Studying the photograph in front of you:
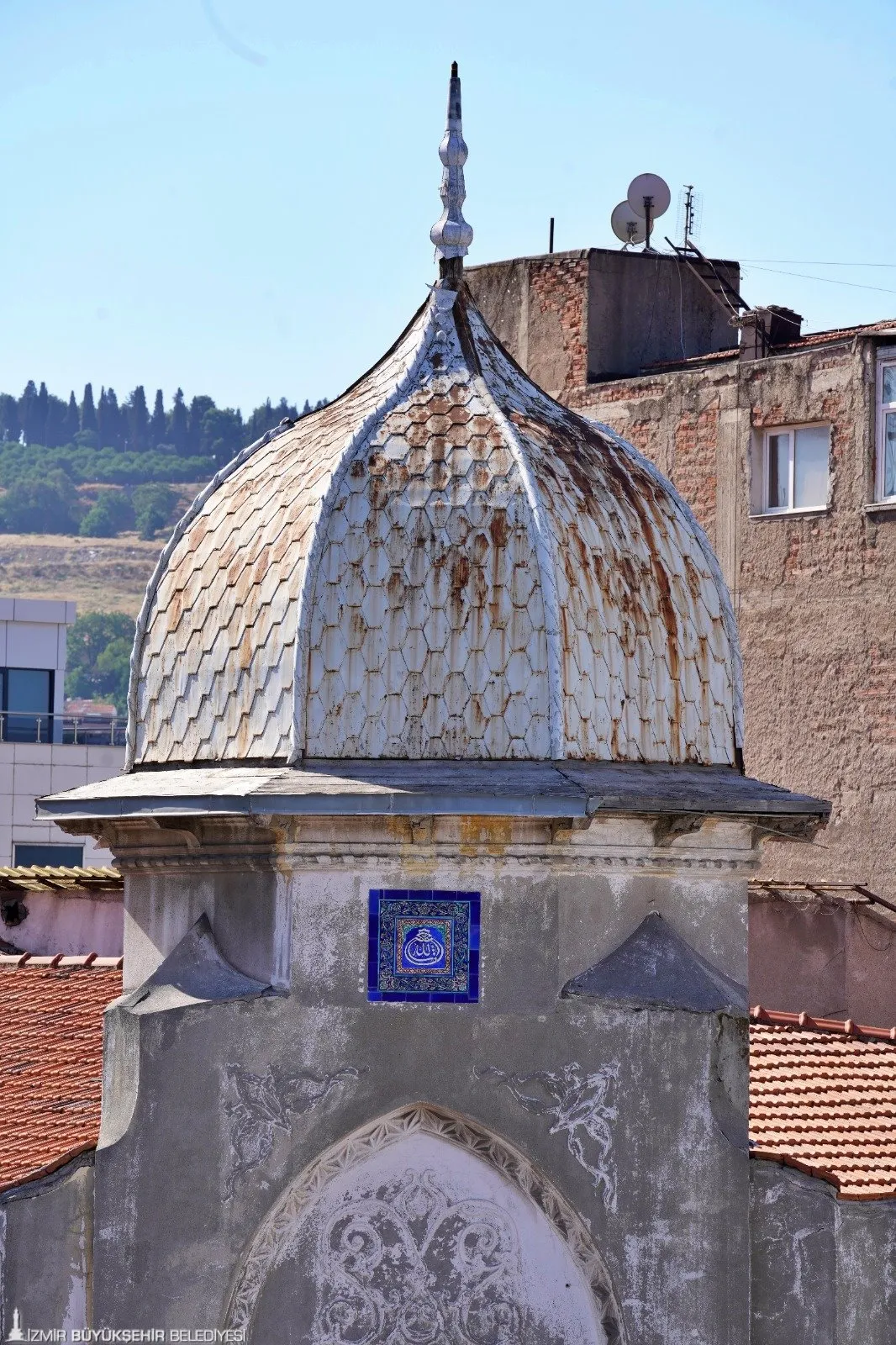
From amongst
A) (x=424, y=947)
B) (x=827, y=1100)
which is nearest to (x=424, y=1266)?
(x=424, y=947)

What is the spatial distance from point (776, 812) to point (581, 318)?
1441cm

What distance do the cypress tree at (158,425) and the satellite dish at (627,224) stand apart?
14969cm

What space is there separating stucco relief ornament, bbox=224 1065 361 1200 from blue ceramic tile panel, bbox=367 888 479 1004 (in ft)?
1.98

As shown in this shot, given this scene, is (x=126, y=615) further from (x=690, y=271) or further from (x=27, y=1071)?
(x=27, y=1071)

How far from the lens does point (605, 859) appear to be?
584 inches

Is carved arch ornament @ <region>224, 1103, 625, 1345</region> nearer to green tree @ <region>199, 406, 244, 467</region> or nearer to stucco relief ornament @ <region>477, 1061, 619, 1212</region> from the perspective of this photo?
stucco relief ornament @ <region>477, 1061, 619, 1212</region>

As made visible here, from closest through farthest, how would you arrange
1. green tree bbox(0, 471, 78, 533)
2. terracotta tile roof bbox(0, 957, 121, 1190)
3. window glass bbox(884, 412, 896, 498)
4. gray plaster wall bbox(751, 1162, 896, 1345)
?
gray plaster wall bbox(751, 1162, 896, 1345) → terracotta tile roof bbox(0, 957, 121, 1190) → window glass bbox(884, 412, 896, 498) → green tree bbox(0, 471, 78, 533)

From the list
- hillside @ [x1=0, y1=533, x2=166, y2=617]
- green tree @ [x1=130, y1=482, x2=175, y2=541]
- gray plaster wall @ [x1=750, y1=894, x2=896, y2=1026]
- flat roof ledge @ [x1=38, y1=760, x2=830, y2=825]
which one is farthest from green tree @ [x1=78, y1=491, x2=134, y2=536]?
flat roof ledge @ [x1=38, y1=760, x2=830, y2=825]

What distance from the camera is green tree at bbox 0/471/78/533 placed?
6516 inches

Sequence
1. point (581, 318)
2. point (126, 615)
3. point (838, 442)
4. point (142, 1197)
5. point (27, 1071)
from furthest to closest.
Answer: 1. point (126, 615)
2. point (581, 318)
3. point (838, 442)
4. point (27, 1071)
5. point (142, 1197)

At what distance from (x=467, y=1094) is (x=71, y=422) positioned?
6791 inches

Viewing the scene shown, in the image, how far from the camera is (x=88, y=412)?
18325 cm

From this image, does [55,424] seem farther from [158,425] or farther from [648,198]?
[648,198]

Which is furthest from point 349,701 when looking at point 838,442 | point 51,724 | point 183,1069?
point 51,724
